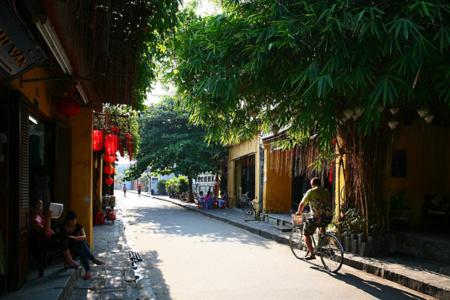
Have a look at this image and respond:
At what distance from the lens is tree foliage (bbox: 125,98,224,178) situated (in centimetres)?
2792

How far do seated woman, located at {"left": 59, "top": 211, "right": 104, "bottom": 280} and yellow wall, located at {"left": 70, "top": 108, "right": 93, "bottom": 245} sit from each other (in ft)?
6.83

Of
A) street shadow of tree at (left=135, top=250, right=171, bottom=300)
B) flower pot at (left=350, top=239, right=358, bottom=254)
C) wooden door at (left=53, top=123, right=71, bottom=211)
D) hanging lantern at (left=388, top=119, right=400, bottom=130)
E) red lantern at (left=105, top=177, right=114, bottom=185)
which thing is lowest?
street shadow of tree at (left=135, top=250, right=171, bottom=300)

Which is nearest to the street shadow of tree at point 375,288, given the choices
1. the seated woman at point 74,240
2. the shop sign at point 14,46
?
the seated woman at point 74,240

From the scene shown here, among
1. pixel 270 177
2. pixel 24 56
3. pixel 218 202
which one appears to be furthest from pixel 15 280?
pixel 218 202

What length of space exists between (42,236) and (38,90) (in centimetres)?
233

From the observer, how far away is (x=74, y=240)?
7.36 metres

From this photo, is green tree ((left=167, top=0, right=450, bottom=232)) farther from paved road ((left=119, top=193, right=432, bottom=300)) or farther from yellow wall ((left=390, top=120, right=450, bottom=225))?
paved road ((left=119, top=193, right=432, bottom=300))

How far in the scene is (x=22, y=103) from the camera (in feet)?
20.1

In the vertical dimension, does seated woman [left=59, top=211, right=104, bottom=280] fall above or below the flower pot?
above

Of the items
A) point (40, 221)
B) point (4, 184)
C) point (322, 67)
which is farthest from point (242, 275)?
point (4, 184)

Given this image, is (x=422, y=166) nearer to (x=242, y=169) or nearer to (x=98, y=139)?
(x=98, y=139)

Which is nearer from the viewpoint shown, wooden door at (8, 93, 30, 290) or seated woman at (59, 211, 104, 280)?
wooden door at (8, 93, 30, 290)

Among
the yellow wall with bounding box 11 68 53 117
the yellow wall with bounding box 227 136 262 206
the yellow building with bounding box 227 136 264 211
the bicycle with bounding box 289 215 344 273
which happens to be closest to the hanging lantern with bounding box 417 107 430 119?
the bicycle with bounding box 289 215 344 273

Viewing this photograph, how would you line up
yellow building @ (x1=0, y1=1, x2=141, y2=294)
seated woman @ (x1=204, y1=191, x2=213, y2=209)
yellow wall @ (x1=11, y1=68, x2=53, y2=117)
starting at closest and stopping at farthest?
yellow building @ (x1=0, y1=1, x2=141, y2=294), yellow wall @ (x1=11, y1=68, x2=53, y2=117), seated woman @ (x1=204, y1=191, x2=213, y2=209)
